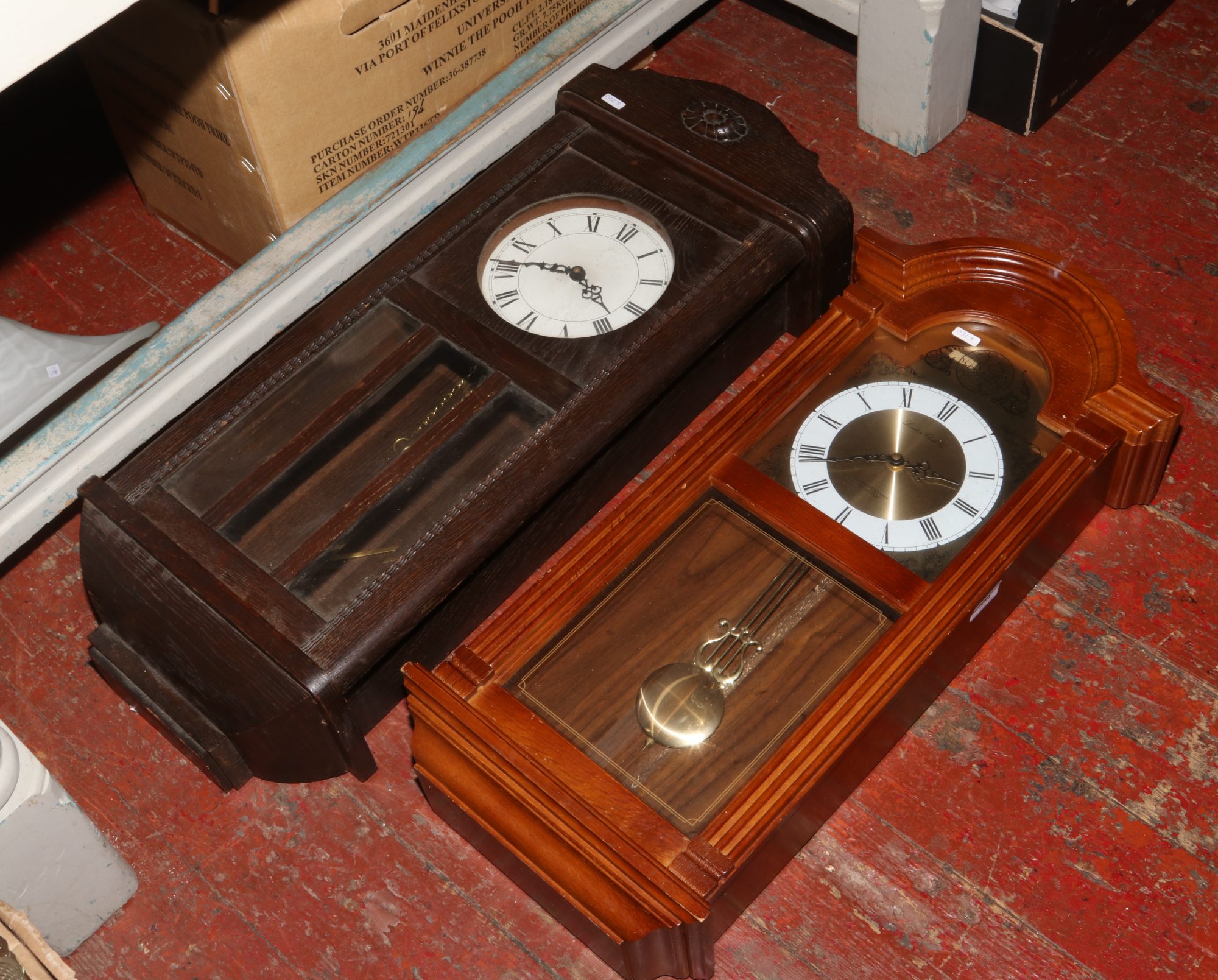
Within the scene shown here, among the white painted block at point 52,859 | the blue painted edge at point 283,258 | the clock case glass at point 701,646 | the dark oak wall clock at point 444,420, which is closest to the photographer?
the white painted block at point 52,859

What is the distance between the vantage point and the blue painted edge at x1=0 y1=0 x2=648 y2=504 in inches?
80.0

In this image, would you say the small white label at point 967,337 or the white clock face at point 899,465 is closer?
the white clock face at point 899,465

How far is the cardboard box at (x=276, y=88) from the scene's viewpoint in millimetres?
2068

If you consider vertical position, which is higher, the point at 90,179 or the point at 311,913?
the point at 90,179

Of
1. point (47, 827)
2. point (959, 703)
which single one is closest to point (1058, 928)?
point (959, 703)

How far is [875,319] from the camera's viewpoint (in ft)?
6.74

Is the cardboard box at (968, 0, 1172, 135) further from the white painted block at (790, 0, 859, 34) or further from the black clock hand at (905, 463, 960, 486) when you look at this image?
the black clock hand at (905, 463, 960, 486)

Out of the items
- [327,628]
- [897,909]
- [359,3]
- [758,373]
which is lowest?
[897,909]

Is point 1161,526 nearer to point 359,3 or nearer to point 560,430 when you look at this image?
point 560,430

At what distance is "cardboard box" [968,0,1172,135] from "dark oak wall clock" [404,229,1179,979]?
1.82ft

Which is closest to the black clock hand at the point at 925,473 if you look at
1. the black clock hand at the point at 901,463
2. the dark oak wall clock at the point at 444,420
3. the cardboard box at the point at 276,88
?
the black clock hand at the point at 901,463

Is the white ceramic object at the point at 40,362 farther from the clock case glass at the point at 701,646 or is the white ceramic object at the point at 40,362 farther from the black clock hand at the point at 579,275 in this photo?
the clock case glass at the point at 701,646

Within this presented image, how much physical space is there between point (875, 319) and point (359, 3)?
0.92 metres

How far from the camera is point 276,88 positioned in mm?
2119
